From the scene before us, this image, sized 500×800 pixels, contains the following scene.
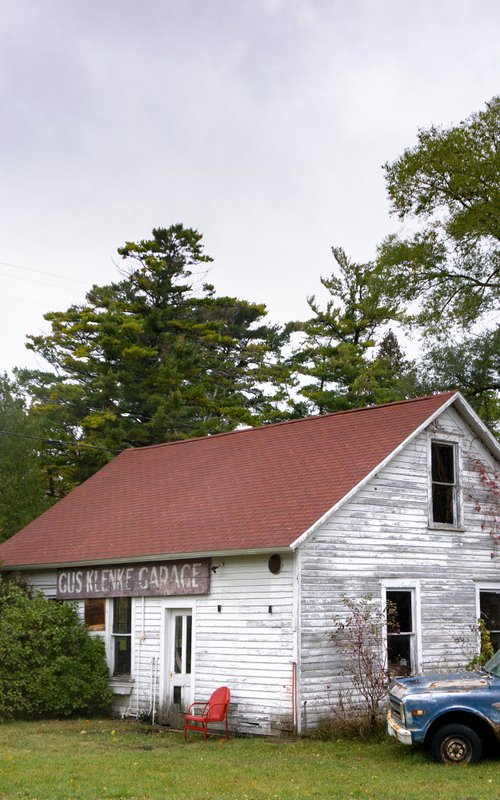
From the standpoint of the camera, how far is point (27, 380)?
45.4 m

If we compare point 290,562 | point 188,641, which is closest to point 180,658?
point 188,641

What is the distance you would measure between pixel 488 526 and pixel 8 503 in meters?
15.3

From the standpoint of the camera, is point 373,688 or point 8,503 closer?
point 373,688

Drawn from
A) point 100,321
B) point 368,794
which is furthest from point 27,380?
point 368,794

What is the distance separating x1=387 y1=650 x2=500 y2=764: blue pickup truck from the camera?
12.7 m

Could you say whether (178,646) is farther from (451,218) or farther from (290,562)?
(451,218)

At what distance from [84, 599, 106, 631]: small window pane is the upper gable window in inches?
289

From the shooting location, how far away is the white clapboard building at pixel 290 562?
16.9 meters

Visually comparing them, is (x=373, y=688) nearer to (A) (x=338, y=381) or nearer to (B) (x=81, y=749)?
(B) (x=81, y=749)

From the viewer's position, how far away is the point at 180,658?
1909 centimetres

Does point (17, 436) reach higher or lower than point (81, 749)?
higher

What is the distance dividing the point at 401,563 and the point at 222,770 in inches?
266

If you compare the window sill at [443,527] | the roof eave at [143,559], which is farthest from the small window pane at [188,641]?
the window sill at [443,527]

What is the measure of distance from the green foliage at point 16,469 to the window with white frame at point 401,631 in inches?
560
